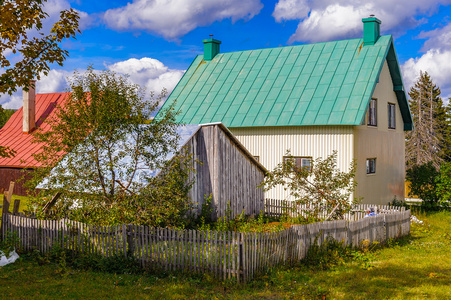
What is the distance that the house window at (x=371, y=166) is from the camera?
74.1 ft

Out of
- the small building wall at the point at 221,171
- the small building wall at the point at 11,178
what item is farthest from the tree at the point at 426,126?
the small building wall at the point at 11,178

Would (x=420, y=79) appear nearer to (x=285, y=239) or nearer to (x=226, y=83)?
(x=226, y=83)

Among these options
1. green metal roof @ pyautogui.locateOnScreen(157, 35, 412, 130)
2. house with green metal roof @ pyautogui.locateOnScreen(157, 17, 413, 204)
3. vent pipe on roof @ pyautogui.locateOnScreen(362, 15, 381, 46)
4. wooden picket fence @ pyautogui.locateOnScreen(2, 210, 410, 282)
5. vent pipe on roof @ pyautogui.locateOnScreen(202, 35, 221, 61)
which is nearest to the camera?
wooden picket fence @ pyautogui.locateOnScreen(2, 210, 410, 282)

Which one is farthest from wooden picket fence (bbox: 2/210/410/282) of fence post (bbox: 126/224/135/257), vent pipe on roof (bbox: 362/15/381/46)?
vent pipe on roof (bbox: 362/15/381/46)

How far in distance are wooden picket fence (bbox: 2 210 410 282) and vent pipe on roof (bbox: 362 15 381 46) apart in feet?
43.8

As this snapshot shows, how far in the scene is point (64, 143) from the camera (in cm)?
1238

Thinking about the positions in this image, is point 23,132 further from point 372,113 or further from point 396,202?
point 396,202

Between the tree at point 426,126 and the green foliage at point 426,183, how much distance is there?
910 inches

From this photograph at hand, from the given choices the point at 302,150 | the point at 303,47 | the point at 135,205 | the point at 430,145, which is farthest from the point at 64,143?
the point at 430,145

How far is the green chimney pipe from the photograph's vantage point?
2961 cm

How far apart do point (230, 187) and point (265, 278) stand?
23.3ft

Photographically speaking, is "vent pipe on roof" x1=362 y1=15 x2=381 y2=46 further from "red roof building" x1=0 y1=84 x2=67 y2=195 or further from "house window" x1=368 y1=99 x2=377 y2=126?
"red roof building" x1=0 y1=84 x2=67 y2=195

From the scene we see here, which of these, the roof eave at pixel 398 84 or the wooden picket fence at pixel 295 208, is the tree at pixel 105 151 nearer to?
the wooden picket fence at pixel 295 208

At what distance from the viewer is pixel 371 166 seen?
23.1 meters
